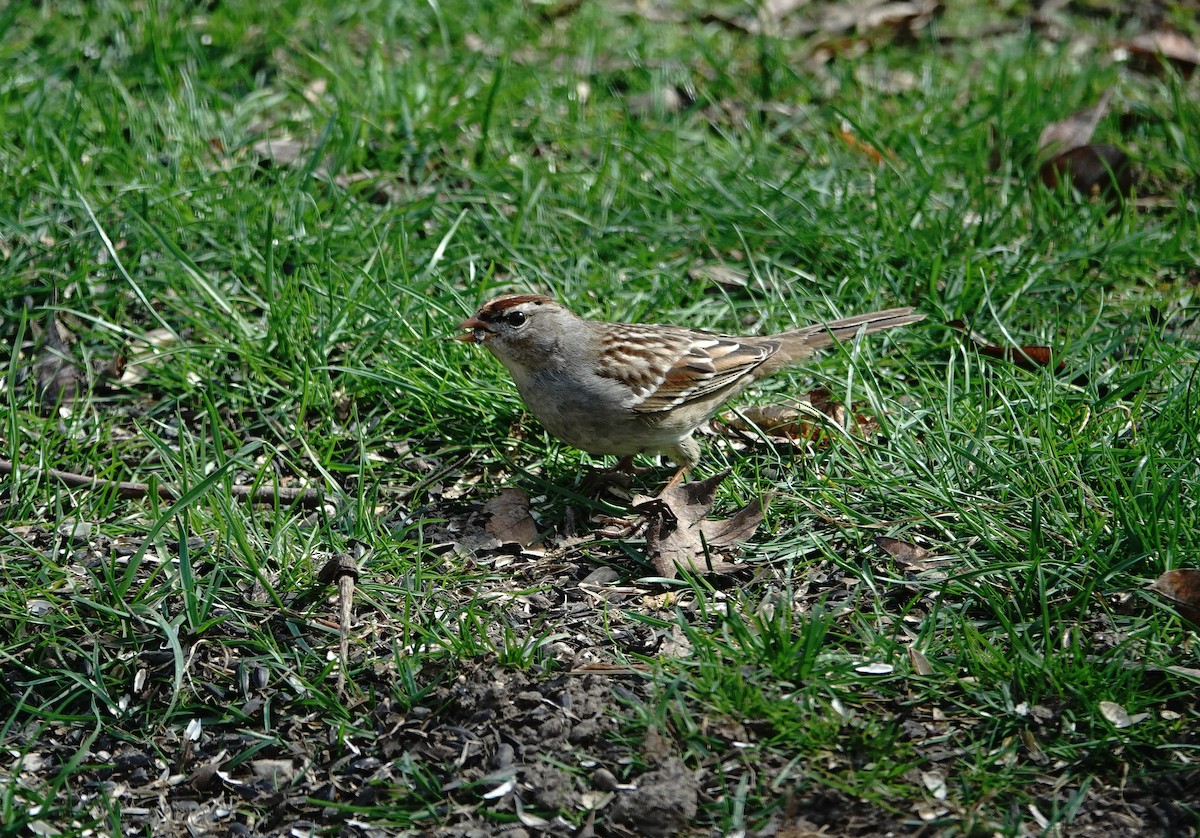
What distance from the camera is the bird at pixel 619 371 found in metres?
4.31

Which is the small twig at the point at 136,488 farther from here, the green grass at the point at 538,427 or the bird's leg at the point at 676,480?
the bird's leg at the point at 676,480

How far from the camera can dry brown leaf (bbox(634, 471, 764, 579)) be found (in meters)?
3.95

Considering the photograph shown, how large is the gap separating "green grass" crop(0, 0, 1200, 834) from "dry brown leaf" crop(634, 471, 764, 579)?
81 millimetres

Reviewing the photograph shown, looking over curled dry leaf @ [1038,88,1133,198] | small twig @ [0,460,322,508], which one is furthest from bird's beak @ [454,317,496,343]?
curled dry leaf @ [1038,88,1133,198]

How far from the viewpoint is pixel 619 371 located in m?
4.41

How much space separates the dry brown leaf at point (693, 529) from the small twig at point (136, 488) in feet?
3.93

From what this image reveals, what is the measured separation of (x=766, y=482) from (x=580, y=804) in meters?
1.51

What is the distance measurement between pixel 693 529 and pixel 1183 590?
146 cm

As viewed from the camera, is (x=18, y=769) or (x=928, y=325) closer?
(x=18, y=769)

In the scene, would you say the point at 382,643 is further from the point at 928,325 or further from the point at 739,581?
the point at 928,325

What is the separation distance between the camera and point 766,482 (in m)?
4.30

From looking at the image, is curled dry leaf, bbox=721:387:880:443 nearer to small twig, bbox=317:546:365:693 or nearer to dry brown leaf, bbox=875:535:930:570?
dry brown leaf, bbox=875:535:930:570

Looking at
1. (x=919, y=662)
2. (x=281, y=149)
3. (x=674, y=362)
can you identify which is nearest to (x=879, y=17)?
(x=281, y=149)

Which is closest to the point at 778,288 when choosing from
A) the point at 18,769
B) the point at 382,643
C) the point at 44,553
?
the point at 382,643
